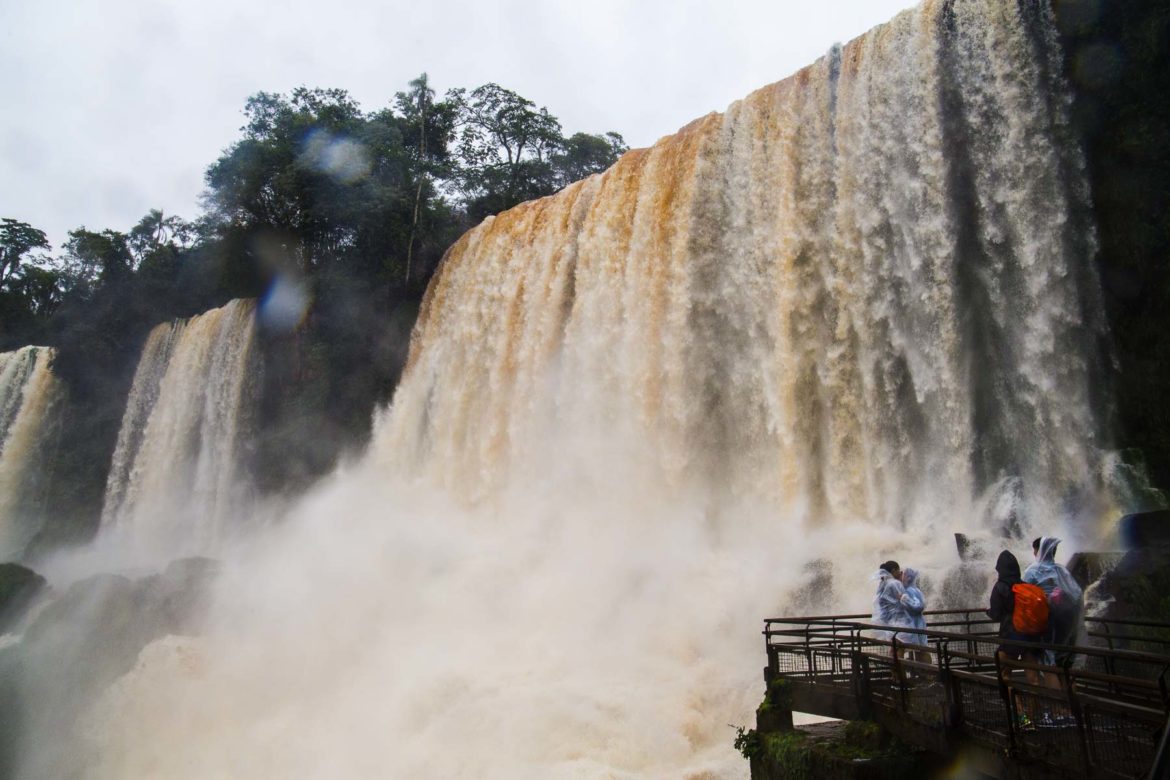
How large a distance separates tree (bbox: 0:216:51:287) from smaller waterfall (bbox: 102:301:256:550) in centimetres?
2425

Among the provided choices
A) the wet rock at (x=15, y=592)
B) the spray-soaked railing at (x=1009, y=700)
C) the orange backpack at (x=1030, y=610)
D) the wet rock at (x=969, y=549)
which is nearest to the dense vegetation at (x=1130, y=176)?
the wet rock at (x=969, y=549)

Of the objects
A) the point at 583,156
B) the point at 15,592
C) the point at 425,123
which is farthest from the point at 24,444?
the point at 583,156

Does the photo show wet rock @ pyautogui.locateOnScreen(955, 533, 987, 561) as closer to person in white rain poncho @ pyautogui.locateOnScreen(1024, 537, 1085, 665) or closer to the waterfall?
the waterfall

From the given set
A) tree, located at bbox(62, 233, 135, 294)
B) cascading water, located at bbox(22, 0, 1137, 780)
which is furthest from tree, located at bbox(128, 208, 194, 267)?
cascading water, located at bbox(22, 0, 1137, 780)

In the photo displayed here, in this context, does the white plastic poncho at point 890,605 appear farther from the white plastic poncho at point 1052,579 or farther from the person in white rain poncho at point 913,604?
the white plastic poncho at point 1052,579

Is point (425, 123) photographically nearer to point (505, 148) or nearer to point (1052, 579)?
point (505, 148)

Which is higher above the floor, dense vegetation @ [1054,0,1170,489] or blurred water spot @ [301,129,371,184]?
blurred water spot @ [301,129,371,184]

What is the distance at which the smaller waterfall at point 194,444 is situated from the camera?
27219 mm

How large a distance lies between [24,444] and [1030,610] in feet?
119

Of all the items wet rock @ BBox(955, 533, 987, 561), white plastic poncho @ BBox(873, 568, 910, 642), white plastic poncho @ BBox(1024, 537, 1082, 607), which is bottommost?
white plastic poncho @ BBox(873, 568, 910, 642)

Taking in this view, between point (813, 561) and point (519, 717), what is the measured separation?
4286 millimetres

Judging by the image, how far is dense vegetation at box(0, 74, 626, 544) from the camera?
2662 cm

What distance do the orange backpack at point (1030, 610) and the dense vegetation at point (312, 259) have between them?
68.1 ft

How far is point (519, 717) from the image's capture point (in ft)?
36.7
